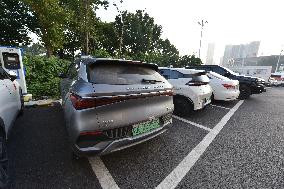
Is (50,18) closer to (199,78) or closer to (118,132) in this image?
(199,78)

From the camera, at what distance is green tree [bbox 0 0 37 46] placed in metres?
24.8

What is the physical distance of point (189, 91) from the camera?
5.54 metres

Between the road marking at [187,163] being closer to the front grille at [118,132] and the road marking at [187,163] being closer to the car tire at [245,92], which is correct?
the front grille at [118,132]

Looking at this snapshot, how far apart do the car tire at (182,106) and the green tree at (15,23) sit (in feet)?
81.5

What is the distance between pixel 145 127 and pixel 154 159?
0.70 metres

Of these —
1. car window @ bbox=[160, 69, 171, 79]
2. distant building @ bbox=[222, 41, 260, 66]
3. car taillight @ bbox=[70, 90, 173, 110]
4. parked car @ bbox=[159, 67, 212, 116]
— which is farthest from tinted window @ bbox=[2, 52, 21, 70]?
distant building @ bbox=[222, 41, 260, 66]

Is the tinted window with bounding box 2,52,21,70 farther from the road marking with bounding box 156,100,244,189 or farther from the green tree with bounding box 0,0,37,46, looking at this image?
the green tree with bounding box 0,0,37,46

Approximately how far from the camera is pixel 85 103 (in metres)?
2.53

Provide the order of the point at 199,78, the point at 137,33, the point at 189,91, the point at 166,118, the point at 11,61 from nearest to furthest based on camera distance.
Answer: the point at 166,118 → the point at 189,91 → the point at 199,78 → the point at 11,61 → the point at 137,33

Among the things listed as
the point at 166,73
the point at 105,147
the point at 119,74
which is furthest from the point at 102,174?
the point at 166,73

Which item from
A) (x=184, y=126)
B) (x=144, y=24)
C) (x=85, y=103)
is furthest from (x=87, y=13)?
(x=144, y=24)

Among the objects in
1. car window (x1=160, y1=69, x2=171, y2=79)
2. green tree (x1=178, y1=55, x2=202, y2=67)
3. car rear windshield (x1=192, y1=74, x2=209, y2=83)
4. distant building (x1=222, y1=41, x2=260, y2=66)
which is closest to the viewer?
car rear windshield (x1=192, y1=74, x2=209, y2=83)

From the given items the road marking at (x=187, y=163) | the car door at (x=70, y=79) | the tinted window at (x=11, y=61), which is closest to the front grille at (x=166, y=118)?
the road marking at (x=187, y=163)

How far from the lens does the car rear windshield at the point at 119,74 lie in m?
2.83
